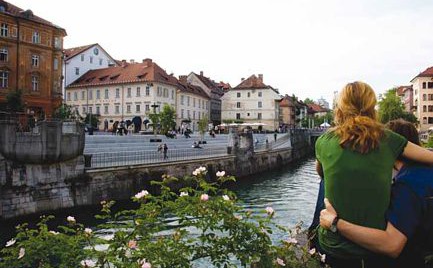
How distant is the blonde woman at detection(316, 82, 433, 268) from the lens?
8.34 feet

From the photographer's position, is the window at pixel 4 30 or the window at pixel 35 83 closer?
the window at pixel 4 30

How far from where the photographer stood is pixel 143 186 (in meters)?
24.6

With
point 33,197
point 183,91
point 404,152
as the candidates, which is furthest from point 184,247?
point 183,91

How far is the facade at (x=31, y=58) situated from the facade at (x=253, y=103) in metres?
47.9

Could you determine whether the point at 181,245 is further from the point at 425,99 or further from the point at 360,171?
the point at 425,99

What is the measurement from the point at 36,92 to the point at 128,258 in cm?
4400

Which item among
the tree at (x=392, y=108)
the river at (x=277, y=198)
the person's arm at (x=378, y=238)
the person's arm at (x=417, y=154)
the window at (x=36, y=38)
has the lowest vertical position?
the river at (x=277, y=198)

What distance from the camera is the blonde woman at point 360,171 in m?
2.54

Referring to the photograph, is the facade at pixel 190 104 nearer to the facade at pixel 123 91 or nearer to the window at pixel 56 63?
the facade at pixel 123 91

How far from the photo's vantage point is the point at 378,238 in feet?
8.25

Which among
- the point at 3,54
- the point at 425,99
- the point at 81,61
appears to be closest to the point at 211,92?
the point at 81,61


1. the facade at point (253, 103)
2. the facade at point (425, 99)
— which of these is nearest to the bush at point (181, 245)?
the facade at point (253, 103)

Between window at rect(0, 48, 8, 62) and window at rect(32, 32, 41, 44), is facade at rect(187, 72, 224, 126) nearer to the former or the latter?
window at rect(32, 32, 41, 44)

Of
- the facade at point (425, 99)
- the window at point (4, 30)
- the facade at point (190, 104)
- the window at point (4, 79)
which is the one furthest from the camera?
the facade at point (425, 99)
